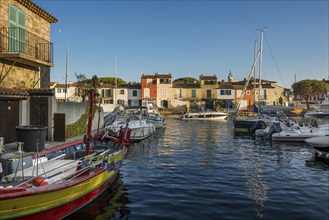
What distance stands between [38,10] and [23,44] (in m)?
3.17

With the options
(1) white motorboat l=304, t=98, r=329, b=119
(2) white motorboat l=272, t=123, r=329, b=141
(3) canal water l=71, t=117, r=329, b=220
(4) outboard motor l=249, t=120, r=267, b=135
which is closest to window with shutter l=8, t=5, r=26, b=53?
Result: (3) canal water l=71, t=117, r=329, b=220

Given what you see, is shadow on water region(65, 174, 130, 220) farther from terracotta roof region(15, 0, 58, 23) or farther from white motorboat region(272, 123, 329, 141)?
white motorboat region(272, 123, 329, 141)

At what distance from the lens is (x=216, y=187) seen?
37.8 ft

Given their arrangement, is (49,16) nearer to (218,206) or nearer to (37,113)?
(37,113)

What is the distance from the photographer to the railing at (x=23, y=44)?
14117mm

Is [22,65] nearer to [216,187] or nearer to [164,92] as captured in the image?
[216,187]

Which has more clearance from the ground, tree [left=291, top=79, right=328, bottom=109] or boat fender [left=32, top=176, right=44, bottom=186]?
tree [left=291, top=79, right=328, bottom=109]

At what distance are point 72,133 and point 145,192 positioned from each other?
899cm

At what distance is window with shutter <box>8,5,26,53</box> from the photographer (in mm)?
14474

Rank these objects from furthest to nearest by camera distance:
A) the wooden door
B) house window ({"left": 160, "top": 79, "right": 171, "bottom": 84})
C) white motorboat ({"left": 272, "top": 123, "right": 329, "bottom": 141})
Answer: house window ({"left": 160, "top": 79, "right": 171, "bottom": 84}) → white motorboat ({"left": 272, "top": 123, "right": 329, "bottom": 141}) → the wooden door

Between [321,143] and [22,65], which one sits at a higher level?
[22,65]

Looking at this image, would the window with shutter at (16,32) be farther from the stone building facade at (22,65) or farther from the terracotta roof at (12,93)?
the terracotta roof at (12,93)

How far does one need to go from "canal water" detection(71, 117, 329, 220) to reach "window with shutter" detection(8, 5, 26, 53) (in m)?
8.52

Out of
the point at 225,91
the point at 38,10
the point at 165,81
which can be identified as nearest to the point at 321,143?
the point at 38,10
